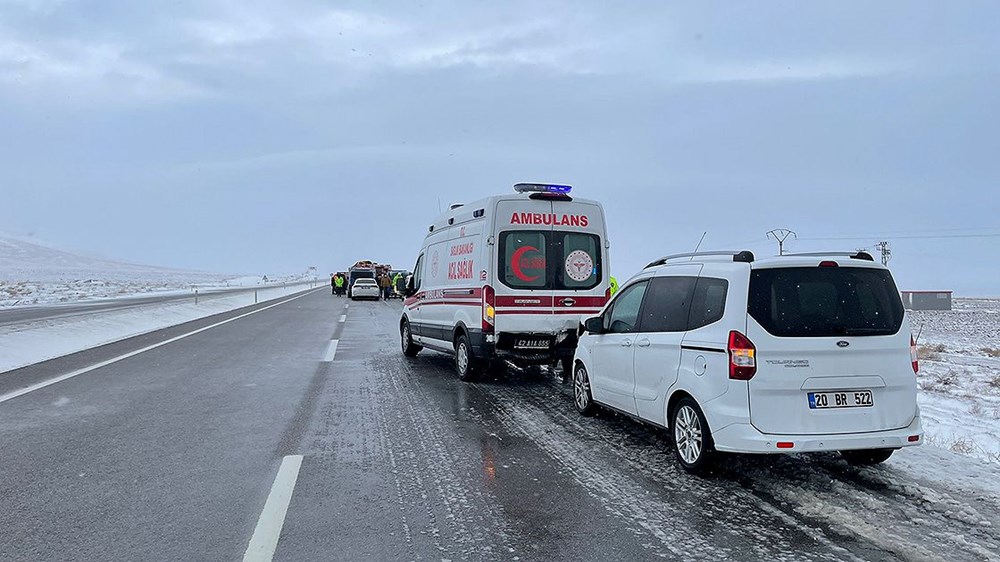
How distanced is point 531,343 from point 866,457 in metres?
4.85

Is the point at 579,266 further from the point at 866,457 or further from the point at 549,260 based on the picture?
the point at 866,457

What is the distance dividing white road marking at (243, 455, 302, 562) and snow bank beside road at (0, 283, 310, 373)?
29.1 feet

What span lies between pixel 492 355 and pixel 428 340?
274 centimetres

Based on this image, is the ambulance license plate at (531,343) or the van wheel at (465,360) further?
the van wheel at (465,360)

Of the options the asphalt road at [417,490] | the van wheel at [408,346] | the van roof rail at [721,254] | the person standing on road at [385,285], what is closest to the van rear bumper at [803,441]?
the asphalt road at [417,490]

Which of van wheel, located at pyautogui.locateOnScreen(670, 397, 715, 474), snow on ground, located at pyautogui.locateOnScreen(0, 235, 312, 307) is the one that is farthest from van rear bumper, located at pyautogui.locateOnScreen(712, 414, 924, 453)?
snow on ground, located at pyautogui.locateOnScreen(0, 235, 312, 307)

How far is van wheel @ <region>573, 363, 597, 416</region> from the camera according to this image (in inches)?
309

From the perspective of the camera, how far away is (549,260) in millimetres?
9984

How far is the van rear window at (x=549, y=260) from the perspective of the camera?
9.80 meters

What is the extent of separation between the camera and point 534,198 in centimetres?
992

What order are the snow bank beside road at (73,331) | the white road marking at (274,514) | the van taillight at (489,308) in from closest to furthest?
the white road marking at (274,514), the van taillight at (489,308), the snow bank beside road at (73,331)

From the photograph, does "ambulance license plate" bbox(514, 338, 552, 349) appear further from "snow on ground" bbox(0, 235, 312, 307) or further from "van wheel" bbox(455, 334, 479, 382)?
"snow on ground" bbox(0, 235, 312, 307)

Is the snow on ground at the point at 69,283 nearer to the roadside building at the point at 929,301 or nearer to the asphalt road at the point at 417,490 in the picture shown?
the asphalt road at the point at 417,490

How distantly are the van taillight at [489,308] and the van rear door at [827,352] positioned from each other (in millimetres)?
4844
